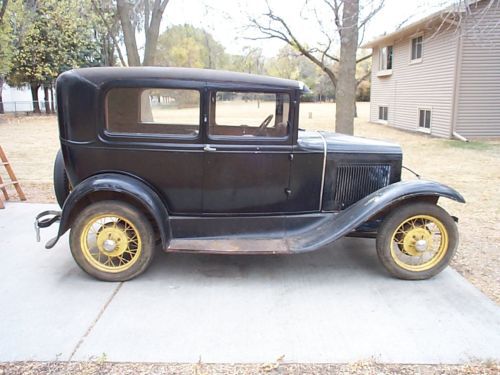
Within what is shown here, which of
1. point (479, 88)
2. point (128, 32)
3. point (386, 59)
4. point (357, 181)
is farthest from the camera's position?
point (386, 59)

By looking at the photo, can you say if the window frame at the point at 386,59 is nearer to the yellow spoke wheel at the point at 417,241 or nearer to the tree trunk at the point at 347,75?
the tree trunk at the point at 347,75

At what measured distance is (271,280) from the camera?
3881 mm

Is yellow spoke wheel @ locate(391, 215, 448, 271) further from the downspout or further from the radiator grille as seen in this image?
the downspout

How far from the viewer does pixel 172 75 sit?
12.6ft

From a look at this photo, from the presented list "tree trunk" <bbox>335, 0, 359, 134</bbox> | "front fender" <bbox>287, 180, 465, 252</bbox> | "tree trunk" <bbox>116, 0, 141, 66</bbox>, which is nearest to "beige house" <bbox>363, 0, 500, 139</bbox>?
"tree trunk" <bbox>335, 0, 359, 134</bbox>

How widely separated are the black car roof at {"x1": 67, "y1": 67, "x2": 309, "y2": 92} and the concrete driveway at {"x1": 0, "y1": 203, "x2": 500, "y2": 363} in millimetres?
1751

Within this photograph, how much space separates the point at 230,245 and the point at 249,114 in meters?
1.25

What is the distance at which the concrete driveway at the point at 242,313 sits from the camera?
2.82 meters

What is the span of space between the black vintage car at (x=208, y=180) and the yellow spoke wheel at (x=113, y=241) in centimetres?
1

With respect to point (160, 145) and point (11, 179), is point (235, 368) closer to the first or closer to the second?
point (160, 145)

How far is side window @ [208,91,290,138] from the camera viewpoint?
3916 millimetres

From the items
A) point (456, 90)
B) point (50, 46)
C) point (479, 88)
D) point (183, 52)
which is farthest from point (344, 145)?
point (183, 52)

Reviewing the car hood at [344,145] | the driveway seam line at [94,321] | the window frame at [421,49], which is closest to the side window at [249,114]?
the car hood at [344,145]

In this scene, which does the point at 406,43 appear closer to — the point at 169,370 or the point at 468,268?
the point at 468,268
